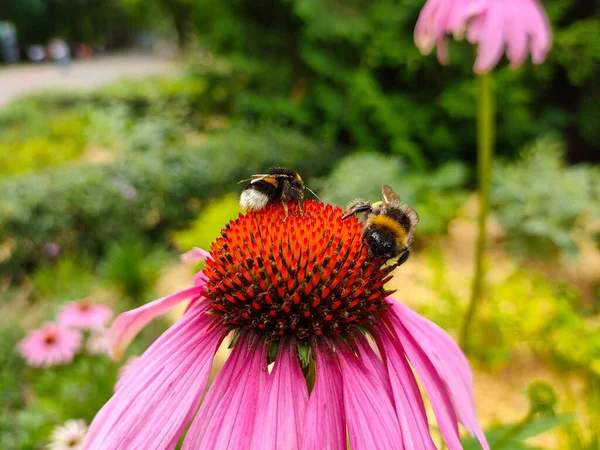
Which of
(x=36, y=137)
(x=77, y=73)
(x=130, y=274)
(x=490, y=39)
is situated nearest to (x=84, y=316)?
(x=130, y=274)

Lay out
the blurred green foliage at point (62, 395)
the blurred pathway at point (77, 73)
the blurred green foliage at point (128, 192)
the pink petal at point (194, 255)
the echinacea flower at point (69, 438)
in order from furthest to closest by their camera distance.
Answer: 1. the blurred pathway at point (77, 73)
2. the blurred green foliage at point (128, 192)
3. the blurred green foliage at point (62, 395)
4. the echinacea flower at point (69, 438)
5. the pink petal at point (194, 255)

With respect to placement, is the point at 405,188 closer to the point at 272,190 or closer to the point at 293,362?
the point at 272,190

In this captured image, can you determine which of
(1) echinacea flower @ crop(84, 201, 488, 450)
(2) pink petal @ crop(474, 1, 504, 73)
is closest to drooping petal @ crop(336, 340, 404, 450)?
(1) echinacea flower @ crop(84, 201, 488, 450)

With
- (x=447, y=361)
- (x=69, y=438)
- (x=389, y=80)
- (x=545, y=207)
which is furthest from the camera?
(x=389, y=80)

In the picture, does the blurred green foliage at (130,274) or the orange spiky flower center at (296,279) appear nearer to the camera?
the orange spiky flower center at (296,279)

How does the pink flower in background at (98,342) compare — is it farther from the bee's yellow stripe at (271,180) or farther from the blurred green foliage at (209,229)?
the bee's yellow stripe at (271,180)

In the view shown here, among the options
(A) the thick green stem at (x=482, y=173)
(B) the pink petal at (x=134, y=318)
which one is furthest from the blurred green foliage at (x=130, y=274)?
(B) the pink petal at (x=134, y=318)
